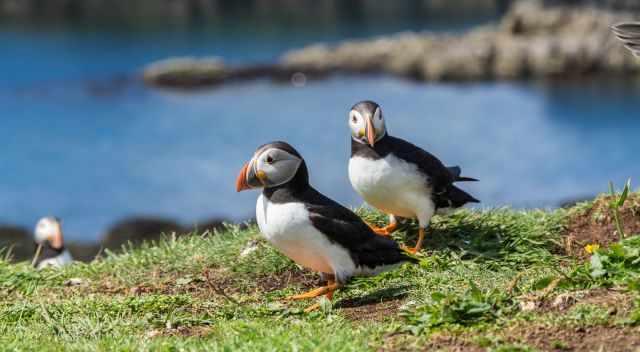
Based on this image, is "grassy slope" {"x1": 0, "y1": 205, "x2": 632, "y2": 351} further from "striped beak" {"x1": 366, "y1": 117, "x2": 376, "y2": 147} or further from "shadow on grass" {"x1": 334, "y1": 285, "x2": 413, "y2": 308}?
"striped beak" {"x1": 366, "y1": 117, "x2": 376, "y2": 147}

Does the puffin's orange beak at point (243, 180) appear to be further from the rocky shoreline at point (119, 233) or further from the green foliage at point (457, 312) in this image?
the rocky shoreline at point (119, 233)

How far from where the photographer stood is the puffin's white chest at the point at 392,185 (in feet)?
21.4

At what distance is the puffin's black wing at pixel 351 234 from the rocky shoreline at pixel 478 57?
27900 millimetres

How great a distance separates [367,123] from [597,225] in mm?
2049

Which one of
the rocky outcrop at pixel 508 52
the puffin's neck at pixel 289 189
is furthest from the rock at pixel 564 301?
the rocky outcrop at pixel 508 52

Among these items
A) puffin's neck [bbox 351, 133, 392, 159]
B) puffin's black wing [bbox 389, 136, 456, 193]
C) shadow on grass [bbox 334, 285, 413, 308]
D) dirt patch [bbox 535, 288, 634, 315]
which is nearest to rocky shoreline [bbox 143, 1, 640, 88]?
puffin's black wing [bbox 389, 136, 456, 193]

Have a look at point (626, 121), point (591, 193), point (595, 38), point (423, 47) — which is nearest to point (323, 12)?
point (423, 47)

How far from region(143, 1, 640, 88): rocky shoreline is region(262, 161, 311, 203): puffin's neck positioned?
28.0 m

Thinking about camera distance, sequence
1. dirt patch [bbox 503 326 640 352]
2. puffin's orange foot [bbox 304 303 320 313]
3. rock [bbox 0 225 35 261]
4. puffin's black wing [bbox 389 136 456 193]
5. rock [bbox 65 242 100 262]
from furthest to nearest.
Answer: rock [bbox 0 225 35 261], rock [bbox 65 242 100 262], puffin's black wing [bbox 389 136 456 193], puffin's orange foot [bbox 304 303 320 313], dirt patch [bbox 503 326 640 352]

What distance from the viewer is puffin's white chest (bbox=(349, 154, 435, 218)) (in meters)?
6.52

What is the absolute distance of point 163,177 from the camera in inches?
906

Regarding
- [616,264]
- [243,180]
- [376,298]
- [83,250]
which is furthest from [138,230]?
[616,264]

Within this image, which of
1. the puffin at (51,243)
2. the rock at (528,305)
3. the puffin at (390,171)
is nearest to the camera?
the rock at (528,305)

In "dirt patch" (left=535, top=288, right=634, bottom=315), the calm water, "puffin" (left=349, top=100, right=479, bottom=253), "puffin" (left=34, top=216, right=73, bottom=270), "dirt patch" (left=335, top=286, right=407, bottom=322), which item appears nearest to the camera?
"dirt patch" (left=535, top=288, right=634, bottom=315)
